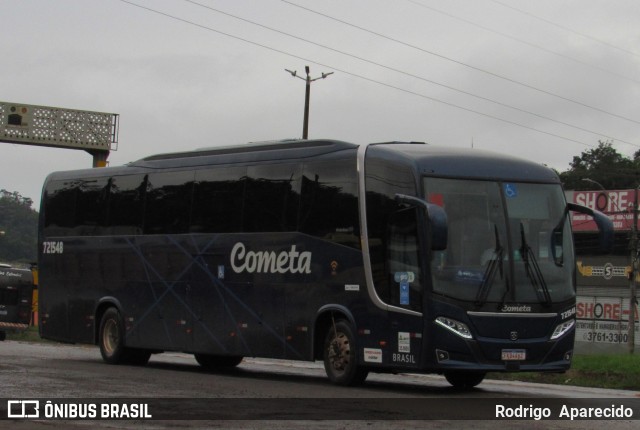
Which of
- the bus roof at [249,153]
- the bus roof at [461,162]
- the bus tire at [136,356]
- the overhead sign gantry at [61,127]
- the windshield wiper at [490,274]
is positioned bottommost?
the bus tire at [136,356]

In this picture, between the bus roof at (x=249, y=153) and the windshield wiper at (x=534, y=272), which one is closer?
the windshield wiper at (x=534, y=272)

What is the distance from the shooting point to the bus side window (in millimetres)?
17406

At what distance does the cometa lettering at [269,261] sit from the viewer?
64.1 ft

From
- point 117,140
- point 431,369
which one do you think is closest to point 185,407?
point 431,369

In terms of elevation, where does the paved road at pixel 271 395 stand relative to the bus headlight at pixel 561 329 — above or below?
below

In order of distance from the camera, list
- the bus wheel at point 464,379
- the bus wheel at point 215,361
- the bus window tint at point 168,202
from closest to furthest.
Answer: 1. the bus wheel at point 464,379
2. the bus window tint at point 168,202
3. the bus wheel at point 215,361

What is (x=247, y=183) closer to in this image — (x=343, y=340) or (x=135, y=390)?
(x=343, y=340)

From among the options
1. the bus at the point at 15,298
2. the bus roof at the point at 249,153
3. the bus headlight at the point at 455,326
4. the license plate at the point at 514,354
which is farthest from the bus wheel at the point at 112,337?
the bus at the point at 15,298

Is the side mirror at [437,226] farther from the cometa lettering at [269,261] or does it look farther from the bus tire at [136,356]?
the bus tire at [136,356]

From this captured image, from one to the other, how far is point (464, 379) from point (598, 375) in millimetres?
5648

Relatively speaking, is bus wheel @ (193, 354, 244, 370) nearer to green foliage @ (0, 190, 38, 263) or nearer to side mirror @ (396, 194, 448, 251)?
side mirror @ (396, 194, 448, 251)

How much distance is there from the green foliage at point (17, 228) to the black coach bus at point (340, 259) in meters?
114

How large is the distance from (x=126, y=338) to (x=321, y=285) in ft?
19.4

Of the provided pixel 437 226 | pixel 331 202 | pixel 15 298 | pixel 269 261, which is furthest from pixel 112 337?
pixel 15 298
